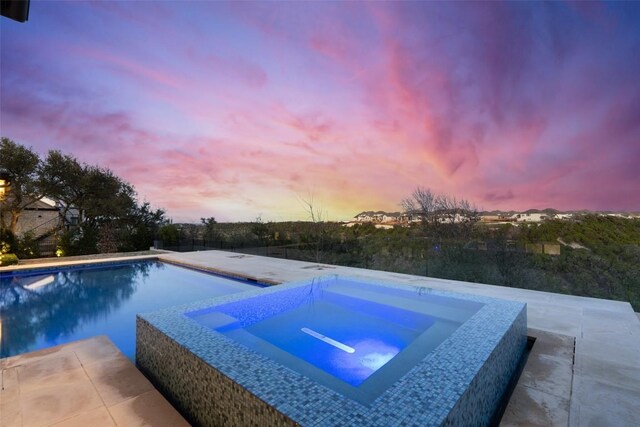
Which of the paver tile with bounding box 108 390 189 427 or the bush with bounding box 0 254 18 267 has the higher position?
the bush with bounding box 0 254 18 267

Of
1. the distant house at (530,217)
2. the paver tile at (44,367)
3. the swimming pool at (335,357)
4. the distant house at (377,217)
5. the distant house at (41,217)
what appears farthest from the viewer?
the distant house at (41,217)

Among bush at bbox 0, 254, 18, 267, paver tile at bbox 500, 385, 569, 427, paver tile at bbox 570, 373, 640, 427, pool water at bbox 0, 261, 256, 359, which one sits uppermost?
bush at bbox 0, 254, 18, 267

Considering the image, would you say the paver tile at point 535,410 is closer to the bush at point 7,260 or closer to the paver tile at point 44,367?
the paver tile at point 44,367

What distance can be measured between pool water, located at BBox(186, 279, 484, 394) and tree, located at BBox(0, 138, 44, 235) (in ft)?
44.6

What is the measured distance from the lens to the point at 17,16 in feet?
3.52

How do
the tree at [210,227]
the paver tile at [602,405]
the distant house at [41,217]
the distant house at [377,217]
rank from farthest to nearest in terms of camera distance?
the distant house at [41,217]
the tree at [210,227]
the distant house at [377,217]
the paver tile at [602,405]

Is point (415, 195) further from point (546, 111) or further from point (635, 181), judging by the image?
point (635, 181)

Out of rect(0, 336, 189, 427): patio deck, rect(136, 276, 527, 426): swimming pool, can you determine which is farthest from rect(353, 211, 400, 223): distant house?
rect(0, 336, 189, 427): patio deck

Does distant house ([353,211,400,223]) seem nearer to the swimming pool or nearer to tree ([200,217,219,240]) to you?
tree ([200,217,219,240])

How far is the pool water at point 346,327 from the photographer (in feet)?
9.28

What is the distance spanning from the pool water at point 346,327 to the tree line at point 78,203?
38.8ft

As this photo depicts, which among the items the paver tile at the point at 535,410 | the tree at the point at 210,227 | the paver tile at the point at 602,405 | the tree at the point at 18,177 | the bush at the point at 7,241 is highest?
the tree at the point at 18,177

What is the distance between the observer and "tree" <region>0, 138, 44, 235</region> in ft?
39.8

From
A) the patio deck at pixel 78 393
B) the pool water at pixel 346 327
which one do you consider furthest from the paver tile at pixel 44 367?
the pool water at pixel 346 327
